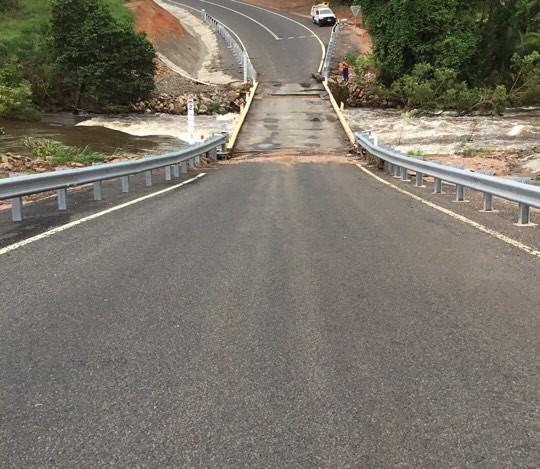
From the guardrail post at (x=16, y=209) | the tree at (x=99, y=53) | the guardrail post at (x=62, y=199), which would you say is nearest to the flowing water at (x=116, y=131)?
the tree at (x=99, y=53)

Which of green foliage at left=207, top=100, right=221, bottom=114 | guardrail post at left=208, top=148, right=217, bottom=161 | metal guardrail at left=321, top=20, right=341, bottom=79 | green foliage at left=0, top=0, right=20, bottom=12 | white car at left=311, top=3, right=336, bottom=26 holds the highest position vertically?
white car at left=311, top=3, right=336, bottom=26

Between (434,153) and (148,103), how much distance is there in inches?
829

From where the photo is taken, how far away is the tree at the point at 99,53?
3622 cm

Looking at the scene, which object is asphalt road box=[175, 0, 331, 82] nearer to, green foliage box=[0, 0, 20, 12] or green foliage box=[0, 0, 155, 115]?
green foliage box=[0, 0, 155, 115]

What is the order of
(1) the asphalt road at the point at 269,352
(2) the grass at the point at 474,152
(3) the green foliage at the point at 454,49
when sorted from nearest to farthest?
(1) the asphalt road at the point at 269,352
(2) the grass at the point at 474,152
(3) the green foliage at the point at 454,49

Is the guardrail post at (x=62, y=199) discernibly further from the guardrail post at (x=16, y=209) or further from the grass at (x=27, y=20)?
the grass at (x=27, y=20)

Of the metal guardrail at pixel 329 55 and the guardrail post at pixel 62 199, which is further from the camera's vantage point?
the metal guardrail at pixel 329 55

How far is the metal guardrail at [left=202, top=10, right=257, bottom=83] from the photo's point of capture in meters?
43.6

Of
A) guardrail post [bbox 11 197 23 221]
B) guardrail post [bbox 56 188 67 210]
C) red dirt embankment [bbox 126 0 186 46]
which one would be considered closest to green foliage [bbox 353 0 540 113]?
red dirt embankment [bbox 126 0 186 46]

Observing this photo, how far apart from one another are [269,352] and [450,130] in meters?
28.6

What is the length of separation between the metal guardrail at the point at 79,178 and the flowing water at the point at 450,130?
1172 cm

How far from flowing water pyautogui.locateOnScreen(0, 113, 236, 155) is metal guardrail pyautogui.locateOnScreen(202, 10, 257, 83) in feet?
22.5

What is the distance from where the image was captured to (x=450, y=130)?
30.8 meters

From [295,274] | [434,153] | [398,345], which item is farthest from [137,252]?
[434,153]
